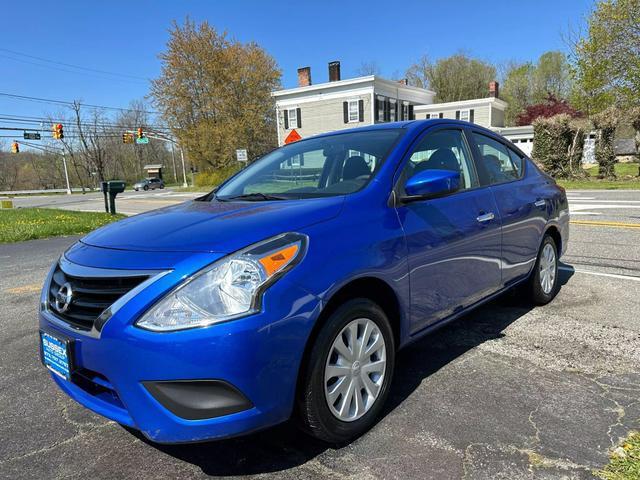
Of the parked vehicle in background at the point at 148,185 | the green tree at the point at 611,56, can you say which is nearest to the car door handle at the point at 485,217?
the green tree at the point at 611,56

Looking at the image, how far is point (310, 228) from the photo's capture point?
227 centimetres

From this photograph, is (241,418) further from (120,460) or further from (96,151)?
(96,151)

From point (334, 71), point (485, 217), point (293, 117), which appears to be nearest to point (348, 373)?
point (485, 217)

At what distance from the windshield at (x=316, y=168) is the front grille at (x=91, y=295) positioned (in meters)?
1.15

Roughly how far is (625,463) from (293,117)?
3903 centimetres

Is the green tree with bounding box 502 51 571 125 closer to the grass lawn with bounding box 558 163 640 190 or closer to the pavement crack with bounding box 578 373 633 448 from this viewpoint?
the grass lawn with bounding box 558 163 640 190

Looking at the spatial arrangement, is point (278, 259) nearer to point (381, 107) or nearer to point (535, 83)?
point (381, 107)

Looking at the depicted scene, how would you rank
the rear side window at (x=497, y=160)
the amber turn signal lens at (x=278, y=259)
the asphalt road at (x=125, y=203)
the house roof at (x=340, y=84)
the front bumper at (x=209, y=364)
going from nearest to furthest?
the front bumper at (x=209, y=364) → the amber turn signal lens at (x=278, y=259) → the rear side window at (x=497, y=160) → the asphalt road at (x=125, y=203) → the house roof at (x=340, y=84)

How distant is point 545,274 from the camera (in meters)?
4.48

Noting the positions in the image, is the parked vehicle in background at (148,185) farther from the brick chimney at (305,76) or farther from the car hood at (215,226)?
the car hood at (215,226)

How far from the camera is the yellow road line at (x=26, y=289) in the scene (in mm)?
5786

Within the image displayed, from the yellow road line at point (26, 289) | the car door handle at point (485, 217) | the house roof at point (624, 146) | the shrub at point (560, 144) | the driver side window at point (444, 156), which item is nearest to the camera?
the driver side window at point (444, 156)

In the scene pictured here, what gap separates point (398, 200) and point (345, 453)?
140cm

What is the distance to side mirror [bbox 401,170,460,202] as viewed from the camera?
9.02 ft
